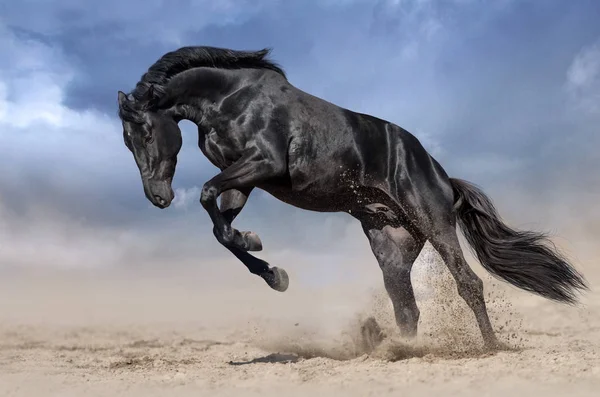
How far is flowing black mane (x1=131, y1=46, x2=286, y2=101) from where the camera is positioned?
6.10m

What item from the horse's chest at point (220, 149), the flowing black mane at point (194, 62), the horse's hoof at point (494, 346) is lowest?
the horse's hoof at point (494, 346)

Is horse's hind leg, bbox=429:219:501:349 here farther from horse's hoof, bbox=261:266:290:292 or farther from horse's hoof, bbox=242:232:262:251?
horse's hoof, bbox=242:232:262:251

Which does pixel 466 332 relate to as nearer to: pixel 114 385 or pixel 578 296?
pixel 578 296

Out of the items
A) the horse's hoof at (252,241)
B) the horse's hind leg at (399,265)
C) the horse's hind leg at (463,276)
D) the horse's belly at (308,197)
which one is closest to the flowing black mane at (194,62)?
the horse's belly at (308,197)

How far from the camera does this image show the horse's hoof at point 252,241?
18.9 feet

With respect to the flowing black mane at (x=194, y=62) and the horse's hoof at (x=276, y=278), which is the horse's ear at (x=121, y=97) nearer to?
the flowing black mane at (x=194, y=62)

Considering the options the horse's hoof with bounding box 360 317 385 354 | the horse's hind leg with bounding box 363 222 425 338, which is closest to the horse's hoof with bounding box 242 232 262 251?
the horse's hind leg with bounding box 363 222 425 338

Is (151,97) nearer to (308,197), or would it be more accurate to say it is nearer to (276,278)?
(308,197)

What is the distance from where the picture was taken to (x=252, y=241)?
580 cm

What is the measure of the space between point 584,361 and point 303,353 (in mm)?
3212

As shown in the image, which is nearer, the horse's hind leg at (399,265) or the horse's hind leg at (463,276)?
the horse's hind leg at (463,276)

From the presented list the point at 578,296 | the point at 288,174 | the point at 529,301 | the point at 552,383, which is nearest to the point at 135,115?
the point at 288,174

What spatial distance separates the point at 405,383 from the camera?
4.29 metres

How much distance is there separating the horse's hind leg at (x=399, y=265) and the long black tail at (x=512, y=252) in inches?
21.7
